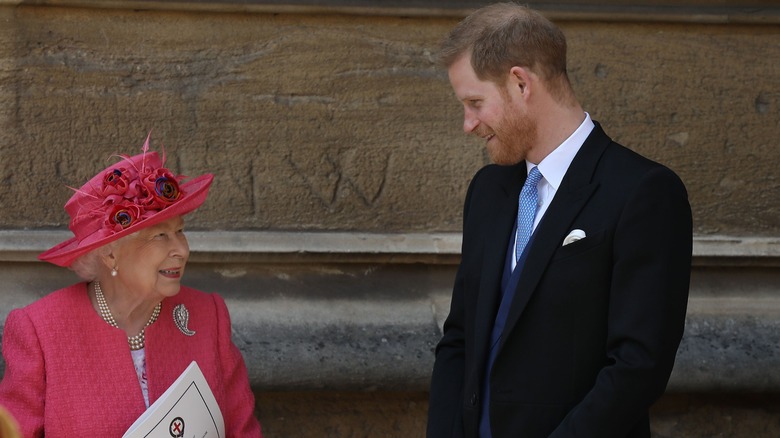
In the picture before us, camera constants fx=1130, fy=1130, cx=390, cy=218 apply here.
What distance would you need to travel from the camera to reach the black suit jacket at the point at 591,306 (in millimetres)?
2332

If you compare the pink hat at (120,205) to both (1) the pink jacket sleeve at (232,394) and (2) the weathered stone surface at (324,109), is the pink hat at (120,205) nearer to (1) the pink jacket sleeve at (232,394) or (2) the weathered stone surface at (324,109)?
(1) the pink jacket sleeve at (232,394)

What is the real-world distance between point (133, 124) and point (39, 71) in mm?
360

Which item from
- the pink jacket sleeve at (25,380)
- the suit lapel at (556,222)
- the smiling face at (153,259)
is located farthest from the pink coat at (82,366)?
the suit lapel at (556,222)

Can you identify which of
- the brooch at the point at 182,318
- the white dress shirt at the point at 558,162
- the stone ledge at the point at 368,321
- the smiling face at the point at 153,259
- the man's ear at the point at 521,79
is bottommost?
the stone ledge at the point at 368,321

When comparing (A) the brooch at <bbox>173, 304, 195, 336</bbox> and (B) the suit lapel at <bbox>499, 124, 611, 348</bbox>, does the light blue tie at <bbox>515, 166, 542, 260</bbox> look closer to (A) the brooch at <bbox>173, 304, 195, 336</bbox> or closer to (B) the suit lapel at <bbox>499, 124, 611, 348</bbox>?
(B) the suit lapel at <bbox>499, 124, 611, 348</bbox>

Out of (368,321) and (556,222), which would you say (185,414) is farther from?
(368,321)

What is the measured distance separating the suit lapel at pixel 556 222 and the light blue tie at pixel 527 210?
2.8 inches

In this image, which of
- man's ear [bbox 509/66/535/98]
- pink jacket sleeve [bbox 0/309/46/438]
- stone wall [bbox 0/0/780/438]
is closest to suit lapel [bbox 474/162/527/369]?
man's ear [bbox 509/66/535/98]

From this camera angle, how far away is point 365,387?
12.9 feet

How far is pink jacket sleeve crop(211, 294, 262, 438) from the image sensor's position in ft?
9.43

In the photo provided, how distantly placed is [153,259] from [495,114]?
901 millimetres

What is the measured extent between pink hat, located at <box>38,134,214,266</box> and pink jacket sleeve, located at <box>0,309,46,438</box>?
20 cm

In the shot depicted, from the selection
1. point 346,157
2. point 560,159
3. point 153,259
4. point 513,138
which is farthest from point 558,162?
point 346,157

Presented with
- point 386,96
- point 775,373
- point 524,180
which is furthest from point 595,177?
point 775,373
